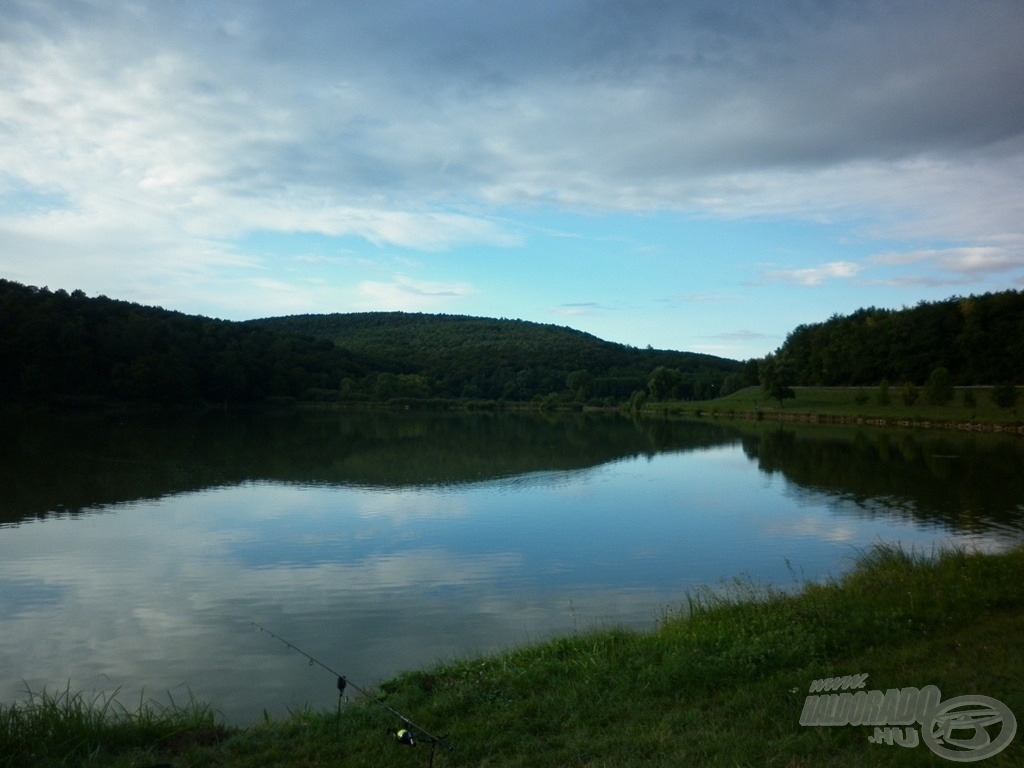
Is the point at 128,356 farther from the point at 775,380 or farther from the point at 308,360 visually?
the point at 775,380

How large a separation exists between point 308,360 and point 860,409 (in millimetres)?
62338

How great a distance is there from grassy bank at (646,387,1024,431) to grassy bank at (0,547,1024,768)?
52.5 metres

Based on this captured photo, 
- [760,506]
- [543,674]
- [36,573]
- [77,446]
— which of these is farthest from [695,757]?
[77,446]

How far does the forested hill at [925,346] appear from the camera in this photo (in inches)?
2820

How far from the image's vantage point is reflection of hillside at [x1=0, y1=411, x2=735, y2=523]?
21.5 meters

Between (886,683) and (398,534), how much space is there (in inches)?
460

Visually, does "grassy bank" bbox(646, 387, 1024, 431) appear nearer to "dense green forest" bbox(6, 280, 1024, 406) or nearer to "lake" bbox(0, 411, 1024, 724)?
"dense green forest" bbox(6, 280, 1024, 406)

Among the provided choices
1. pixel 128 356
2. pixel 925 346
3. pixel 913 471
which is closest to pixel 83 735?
pixel 913 471

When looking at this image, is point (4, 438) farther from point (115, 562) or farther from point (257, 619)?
point (257, 619)

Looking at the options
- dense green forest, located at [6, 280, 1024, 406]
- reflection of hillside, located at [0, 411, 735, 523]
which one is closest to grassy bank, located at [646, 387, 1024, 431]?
dense green forest, located at [6, 280, 1024, 406]

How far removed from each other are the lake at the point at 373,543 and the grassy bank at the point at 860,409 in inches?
958

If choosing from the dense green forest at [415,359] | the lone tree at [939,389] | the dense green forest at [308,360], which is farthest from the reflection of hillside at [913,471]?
the dense green forest at [308,360]

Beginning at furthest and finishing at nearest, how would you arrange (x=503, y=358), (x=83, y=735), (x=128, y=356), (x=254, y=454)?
(x=503, y=358)
(x=128, y=356)
(x=254, y=454)
(x=83, y=735)

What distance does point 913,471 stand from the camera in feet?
93.8
